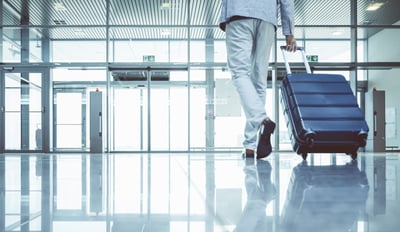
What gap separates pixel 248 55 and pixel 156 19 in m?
8.30

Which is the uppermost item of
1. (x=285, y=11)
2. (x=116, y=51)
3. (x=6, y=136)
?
(x=116, y=51)

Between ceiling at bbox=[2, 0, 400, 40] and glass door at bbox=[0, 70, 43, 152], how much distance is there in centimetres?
115

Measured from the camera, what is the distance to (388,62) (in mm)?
10984

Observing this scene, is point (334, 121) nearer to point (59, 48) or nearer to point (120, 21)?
point (120, 21)

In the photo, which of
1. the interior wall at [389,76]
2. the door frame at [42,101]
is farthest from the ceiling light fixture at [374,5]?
the door frame at [42,101]

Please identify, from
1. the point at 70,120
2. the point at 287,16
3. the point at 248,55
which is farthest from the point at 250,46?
Answer: the point at 70,120

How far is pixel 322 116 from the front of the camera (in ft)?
10.6

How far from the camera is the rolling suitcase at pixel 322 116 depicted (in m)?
3.14

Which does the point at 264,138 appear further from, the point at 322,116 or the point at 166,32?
the point at 166,32

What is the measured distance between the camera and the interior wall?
35.6 ft

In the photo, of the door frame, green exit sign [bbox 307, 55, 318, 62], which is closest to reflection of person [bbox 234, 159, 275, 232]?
green exit sign [bbox 307, 55, 318, 62]

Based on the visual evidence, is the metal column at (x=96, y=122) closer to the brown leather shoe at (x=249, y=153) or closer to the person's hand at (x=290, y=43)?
the brown leather shoe at (x=249, y=153)

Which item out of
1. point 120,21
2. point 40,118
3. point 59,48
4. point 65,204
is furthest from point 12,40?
point 65,204

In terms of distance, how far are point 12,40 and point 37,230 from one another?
1133 centimetres
